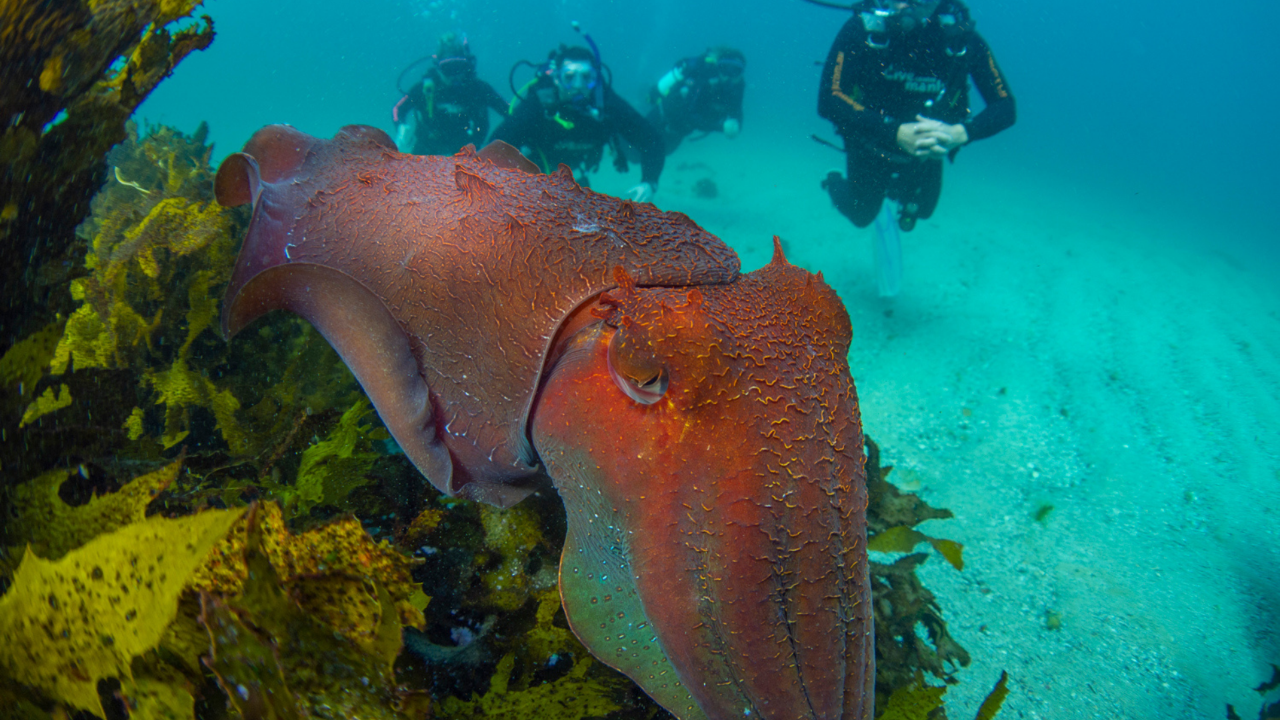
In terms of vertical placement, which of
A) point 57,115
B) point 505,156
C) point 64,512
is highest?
point 505,156

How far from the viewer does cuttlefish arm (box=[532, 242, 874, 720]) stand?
4.38 feet

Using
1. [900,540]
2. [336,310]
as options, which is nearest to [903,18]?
[900,540]

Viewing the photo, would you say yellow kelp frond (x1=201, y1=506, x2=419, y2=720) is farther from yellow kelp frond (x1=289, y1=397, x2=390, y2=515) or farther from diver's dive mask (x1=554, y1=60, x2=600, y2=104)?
diver's dive mask (x1=554, y1=60, x2=600, y2=104)

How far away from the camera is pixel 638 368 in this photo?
4.86 feet

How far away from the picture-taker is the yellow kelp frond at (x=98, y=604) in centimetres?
147

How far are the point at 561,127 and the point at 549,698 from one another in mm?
9993

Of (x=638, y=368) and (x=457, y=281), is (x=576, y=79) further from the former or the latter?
(x=638, y=368)

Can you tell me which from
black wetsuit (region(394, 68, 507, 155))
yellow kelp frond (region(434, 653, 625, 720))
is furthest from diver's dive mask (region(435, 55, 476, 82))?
yellow kelp frond (region(434, 653, 625, 720))

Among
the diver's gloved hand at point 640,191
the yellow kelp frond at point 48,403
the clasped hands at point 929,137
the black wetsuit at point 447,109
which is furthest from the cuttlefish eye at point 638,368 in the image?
the black wetsuit at point 447,109

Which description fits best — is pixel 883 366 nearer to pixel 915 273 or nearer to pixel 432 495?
pixel 915 273

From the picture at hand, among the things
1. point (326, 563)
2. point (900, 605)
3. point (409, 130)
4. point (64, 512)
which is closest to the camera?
point (326, 563)

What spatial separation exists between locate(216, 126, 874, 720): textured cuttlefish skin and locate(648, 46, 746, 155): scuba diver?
16591mm

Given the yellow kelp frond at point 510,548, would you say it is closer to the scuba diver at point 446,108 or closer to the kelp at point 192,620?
the kelp at point 192,620

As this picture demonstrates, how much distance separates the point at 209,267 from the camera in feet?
9.73
